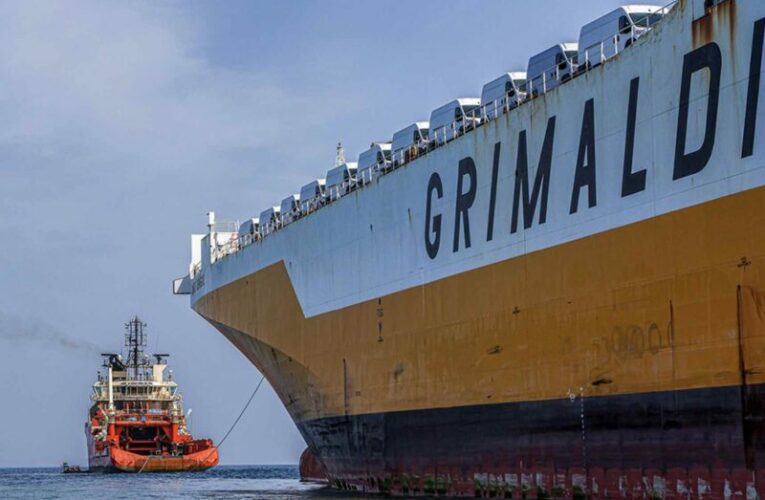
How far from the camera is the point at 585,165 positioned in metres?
25.9

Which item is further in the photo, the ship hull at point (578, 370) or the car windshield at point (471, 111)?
the car windshield at point (471, 111)

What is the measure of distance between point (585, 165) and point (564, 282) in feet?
8.09

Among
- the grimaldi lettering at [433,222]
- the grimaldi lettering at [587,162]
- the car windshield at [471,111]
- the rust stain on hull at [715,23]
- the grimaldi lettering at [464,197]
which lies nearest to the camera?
the rust stain on hull at [715,23]

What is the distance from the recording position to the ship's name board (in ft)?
69.0

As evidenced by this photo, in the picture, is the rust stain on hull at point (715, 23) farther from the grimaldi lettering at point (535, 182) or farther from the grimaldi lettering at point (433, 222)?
the grimaldi lettering at point (433, 222)

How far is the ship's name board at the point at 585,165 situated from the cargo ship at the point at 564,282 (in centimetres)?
5

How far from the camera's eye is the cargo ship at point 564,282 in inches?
838

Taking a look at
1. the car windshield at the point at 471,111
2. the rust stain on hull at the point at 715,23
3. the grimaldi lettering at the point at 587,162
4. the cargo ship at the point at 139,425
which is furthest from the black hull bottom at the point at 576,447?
the cargo ship at the point at 139,425

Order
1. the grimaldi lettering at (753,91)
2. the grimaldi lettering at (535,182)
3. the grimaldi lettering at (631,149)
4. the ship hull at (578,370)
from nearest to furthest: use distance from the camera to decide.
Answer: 1. the grimaldi lettering at (753,91)
2. the ship hull at (578,370)
3. the grimaldi lettering at (631,149)
4. the grimaldi lettering at (535,182)

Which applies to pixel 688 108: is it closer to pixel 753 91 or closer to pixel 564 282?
pixel 753 91

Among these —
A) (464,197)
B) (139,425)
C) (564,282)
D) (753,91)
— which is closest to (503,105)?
(464,197)

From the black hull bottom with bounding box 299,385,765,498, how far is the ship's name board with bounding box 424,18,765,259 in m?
3.98

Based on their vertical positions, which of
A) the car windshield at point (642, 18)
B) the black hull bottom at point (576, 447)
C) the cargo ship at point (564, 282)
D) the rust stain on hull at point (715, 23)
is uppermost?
the car windshield at point (642, 18)

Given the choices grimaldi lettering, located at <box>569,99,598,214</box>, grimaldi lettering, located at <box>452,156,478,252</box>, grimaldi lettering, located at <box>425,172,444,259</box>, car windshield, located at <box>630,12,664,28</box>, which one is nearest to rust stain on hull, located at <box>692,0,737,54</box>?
grimaldi lettering, located at <box>569,99,598,214</box>
